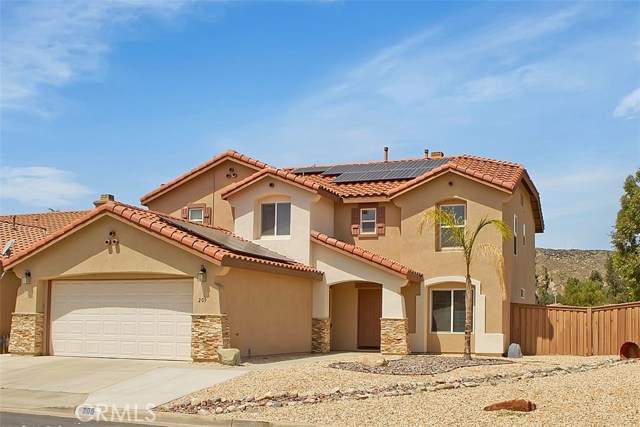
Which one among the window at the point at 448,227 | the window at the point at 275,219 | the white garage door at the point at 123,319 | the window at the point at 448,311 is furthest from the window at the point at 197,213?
Answer: the window at the point at 448,311

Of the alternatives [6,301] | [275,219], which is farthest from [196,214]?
[6,301]

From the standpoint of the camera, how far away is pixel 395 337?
2500cm

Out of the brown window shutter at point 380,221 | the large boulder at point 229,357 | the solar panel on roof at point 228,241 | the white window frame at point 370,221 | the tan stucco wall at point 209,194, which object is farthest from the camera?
the tan stucco wall at point 209,194

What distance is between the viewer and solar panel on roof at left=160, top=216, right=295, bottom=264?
2288 cm

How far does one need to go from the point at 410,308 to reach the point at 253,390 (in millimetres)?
11695

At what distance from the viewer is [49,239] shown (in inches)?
891

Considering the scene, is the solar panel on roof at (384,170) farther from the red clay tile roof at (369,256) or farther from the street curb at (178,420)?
the street curb at (178,420)

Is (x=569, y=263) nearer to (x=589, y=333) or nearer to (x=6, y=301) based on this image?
(x=589, y=333)

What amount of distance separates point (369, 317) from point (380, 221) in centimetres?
346

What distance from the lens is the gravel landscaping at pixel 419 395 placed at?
12.8 m

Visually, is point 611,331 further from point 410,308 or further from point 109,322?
point 109,322

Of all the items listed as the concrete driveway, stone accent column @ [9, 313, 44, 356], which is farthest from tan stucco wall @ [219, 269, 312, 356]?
stone accent column @ [9, 313, 44, 356]

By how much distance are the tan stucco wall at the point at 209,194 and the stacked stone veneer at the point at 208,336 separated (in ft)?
30.4

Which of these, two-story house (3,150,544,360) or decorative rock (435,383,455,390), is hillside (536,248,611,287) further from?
decorative rock (435,383,455,390)
